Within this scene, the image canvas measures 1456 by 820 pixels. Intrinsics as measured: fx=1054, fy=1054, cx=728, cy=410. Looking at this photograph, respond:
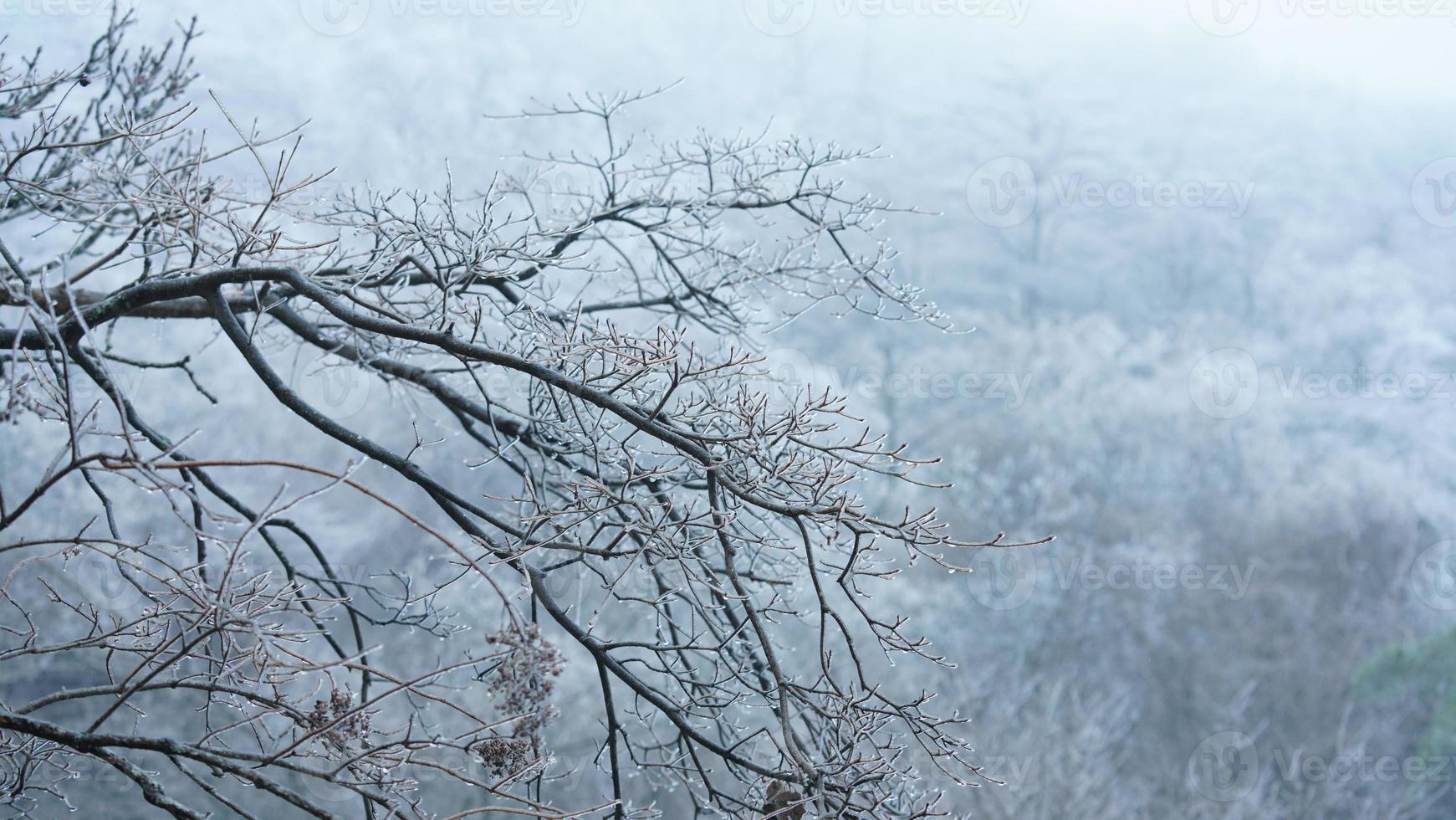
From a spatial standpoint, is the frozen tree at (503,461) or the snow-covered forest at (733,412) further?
the snow-covered forest at (733,412)

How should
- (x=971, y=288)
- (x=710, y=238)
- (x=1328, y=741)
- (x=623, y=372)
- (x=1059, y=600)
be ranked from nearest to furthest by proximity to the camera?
(x=623, y=372) < (x=710, y=238) < (x=1328, y=741) < (x=1059, y=600) < (x=971, y=288)

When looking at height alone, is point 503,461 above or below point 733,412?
above

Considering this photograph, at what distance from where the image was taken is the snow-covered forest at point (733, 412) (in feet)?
6.84

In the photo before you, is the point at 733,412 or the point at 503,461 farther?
the point at 503,461

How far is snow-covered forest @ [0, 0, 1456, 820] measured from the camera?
6.84 ft

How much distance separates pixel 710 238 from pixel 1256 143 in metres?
21.3

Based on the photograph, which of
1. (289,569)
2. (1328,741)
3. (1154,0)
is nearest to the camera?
(289,569)

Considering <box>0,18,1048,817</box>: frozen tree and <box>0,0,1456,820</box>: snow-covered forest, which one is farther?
<box>0,0,1456,820</box>: snow-covered forest

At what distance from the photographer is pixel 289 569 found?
3.18 meters

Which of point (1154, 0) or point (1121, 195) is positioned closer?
point (1121, 195)

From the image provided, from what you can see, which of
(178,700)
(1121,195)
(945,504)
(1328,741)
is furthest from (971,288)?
(178,700)

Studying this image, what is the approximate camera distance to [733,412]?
193cm

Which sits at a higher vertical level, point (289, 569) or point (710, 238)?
point (710, 238)

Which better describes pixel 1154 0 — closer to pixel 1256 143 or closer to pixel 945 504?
pixel 1256 143
